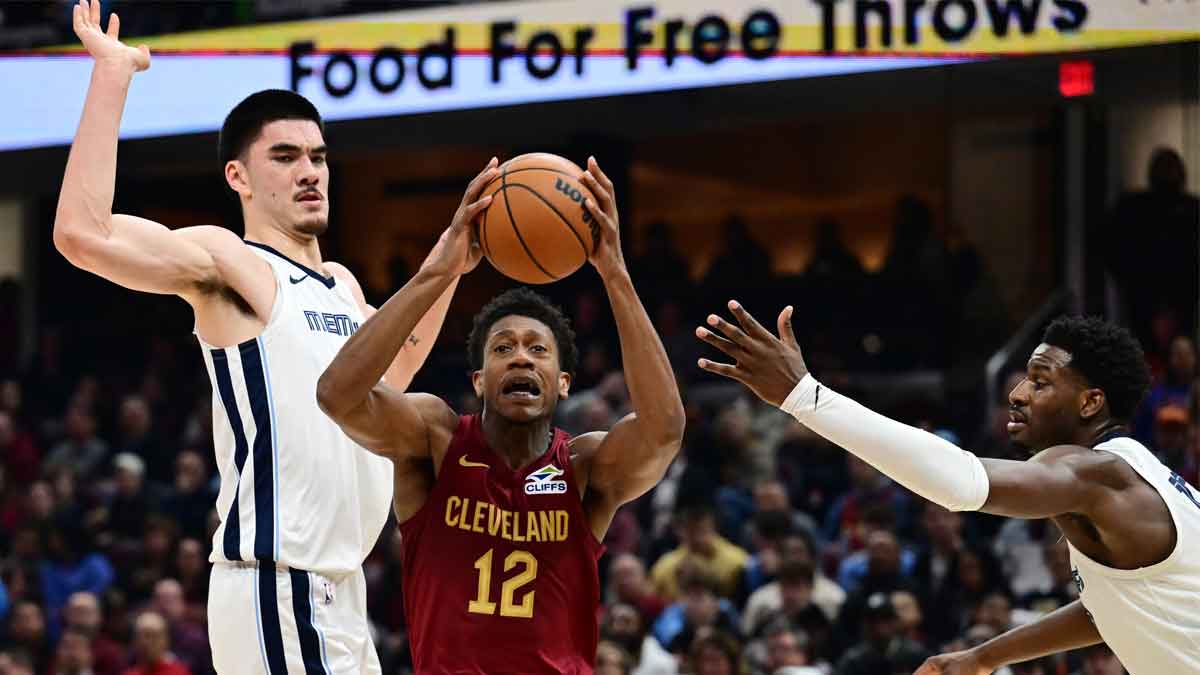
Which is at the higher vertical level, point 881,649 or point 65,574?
point 881,649

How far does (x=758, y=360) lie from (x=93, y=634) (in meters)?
7.49

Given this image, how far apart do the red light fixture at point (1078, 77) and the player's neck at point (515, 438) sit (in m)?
6.49

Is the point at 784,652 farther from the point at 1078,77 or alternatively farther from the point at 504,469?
the point at 504,469

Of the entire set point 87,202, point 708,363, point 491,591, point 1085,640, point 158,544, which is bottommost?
point 158,544

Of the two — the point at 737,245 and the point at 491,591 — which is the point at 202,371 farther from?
the point at 491,591

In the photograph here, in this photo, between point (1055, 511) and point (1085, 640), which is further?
point (1085, 640)

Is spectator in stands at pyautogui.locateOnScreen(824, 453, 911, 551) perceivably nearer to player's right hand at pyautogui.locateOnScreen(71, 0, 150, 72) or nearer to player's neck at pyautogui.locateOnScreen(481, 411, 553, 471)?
player's neck at pyautogui.locateOnScreen(481, 411, 553, 471)

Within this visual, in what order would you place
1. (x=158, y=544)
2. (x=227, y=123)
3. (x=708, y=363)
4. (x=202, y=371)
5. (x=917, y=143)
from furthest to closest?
(x=917, y=143)
(x=202, y=371)
(x=158, y=544)
(x=227, y=123)
(x=708, y=363)

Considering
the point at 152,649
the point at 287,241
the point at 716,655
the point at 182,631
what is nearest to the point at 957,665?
the point at 287,241

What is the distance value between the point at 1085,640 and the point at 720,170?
13.3m

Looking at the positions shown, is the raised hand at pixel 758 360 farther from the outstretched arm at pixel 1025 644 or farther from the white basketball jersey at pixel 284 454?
the outstretched arm at pixel 1025 644

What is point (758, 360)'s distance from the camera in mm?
4113

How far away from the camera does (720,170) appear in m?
18.0

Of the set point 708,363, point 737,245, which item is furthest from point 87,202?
point 737,245
